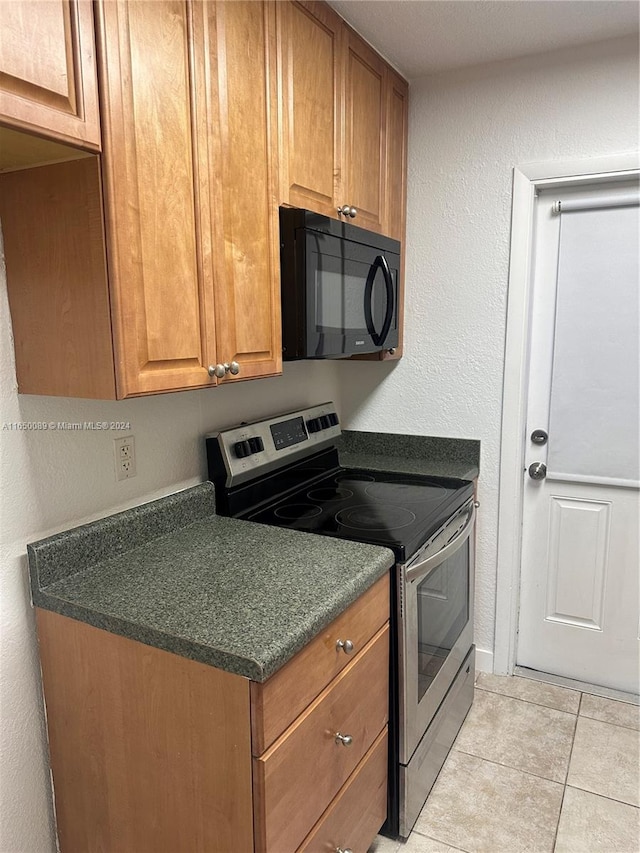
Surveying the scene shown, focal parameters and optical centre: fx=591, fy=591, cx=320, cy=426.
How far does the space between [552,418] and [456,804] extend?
54.0 inches

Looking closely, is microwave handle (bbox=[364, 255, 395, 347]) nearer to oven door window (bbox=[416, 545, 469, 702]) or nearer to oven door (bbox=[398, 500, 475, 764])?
oven door (bbox=[398, 500, 475, 764])

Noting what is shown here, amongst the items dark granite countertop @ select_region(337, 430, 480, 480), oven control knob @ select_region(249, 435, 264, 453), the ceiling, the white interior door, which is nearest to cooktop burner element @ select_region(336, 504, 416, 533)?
oven control knob @ select_region(249, 435, 264, 453)

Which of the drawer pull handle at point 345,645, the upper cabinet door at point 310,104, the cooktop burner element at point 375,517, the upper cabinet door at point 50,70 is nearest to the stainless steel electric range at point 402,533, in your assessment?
the cooktop burner element at point 375,517

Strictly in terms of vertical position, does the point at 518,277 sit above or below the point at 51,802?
above

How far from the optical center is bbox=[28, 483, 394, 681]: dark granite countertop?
1.12 metres

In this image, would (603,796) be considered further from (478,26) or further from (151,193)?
(478,26)

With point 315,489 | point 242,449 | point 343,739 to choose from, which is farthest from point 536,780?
point 242,449

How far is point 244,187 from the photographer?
141 centimetres

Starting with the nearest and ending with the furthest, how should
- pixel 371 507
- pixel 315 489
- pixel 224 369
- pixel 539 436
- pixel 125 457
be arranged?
1. pixel 224 369
2. pixel 125 457
3. pixel 371 507
4. pixel 315 489
5. pixel 539 436

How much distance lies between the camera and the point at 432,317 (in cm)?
239

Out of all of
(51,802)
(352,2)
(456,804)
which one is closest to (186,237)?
(352,2)

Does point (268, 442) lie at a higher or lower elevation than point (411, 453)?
higher

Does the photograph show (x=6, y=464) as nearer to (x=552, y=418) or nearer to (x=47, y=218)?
(x=47, y=218)

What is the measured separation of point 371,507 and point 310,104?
1196mm
